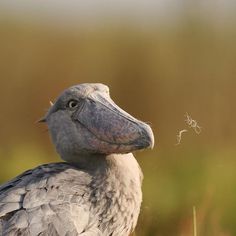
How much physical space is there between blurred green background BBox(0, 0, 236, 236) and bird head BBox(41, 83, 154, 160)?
1993 millimetres

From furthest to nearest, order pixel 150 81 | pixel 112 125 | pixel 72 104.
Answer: pixel 150 81 < pixel 72 104 < pixel 112 125

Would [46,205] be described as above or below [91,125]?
below

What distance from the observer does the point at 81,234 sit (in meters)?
3.44

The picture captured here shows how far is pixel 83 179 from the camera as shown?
363cm

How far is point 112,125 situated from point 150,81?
17.0 ft

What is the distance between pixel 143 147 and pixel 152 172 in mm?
2639

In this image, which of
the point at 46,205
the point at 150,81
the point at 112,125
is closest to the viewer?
the point at 46,205

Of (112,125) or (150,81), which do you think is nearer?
(112,125)

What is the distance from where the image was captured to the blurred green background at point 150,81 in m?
6.49

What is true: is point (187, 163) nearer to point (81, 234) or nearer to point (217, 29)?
point (217, 29)

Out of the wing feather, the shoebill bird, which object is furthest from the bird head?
the wing feather

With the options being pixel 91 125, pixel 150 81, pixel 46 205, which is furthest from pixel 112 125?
pixel 150 81

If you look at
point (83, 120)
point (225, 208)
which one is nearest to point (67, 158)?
point (83, 120)

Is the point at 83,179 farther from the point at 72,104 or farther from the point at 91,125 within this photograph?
the point at 72,104
